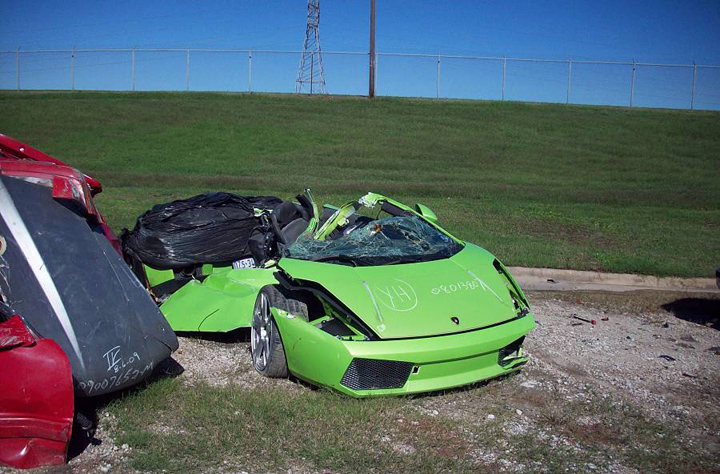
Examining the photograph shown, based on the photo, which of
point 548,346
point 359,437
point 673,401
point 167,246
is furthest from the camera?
point 167,246

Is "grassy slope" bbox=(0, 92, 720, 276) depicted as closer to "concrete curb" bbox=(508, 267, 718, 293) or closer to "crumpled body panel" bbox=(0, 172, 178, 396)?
"concrete curb" bbox=(508, 267, 718, 293)

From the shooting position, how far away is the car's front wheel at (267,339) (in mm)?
5348

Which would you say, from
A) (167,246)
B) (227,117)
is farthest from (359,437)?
(227,117)

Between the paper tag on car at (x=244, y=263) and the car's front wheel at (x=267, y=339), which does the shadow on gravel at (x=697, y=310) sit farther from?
the car's front wheel at (x=267, y=339)

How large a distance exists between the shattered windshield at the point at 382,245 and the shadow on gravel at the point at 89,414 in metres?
1.47

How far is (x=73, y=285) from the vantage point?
14.9ft

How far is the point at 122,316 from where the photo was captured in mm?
4660

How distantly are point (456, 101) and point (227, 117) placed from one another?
13.1 meters

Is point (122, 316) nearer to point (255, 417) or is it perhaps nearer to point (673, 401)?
point (255, 417)

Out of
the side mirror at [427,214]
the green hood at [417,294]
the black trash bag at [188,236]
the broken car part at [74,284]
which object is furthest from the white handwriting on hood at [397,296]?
the black trash bag at [188,236]

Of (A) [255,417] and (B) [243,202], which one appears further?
(B) [243,202]

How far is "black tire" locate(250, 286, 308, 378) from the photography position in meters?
5.35

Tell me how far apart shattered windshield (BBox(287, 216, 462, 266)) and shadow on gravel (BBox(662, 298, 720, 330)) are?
11.5ft

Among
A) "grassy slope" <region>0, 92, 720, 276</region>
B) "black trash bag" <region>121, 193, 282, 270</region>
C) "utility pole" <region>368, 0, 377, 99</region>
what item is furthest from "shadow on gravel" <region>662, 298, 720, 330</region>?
"utility pole" <region>368, 0, 377, 99</region>
